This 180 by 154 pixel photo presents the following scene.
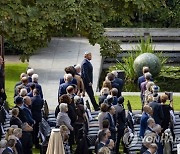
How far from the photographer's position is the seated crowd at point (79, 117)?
1731 cm

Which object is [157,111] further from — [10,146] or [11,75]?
[11,75]

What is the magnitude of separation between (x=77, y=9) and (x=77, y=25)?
0.33m

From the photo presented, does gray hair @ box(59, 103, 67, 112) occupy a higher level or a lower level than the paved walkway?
higher

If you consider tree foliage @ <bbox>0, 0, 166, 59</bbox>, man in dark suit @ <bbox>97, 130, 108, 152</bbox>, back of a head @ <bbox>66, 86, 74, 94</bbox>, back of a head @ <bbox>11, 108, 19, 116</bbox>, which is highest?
tree foliage @ <bbox>0, 0, 166, 59</bbox>

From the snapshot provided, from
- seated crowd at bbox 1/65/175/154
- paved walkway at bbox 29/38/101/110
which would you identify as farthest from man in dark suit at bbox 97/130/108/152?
paved walkway at bbox 29/38/101/110

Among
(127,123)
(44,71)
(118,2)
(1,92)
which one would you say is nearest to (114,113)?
(127,123)

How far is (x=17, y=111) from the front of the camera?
18.5 metres

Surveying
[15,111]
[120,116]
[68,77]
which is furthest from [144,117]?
[68,77]

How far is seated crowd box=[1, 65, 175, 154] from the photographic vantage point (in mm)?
17312

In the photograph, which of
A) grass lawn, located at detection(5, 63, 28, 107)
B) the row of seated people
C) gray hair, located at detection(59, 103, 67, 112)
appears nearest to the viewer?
the row of seated people

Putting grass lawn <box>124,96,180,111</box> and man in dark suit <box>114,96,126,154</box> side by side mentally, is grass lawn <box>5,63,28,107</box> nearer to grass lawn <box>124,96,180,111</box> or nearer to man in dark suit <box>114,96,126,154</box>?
grass lawn <box>124,96,180,111</box>

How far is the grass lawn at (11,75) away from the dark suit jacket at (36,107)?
205 inches

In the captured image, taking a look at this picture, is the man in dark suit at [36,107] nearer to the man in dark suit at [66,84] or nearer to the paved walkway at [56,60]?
the man in dark suit at [66,84]

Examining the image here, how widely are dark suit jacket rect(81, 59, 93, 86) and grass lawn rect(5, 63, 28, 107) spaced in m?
3.02
